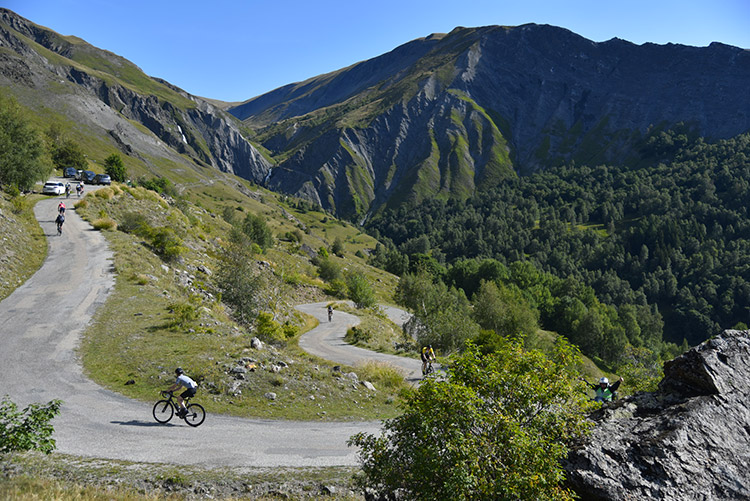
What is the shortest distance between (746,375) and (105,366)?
2388 cm

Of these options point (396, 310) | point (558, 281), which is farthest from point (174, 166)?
point (558, 281)

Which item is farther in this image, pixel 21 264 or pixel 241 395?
pixel 21 264

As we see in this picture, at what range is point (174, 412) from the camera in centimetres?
1497

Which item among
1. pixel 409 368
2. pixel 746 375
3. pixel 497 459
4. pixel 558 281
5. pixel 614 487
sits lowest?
pixel 558 281

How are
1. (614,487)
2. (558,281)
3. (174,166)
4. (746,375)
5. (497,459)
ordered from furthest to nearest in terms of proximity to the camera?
(174,166) → (558,281) → (746,375) → (614,487) → (497,459)

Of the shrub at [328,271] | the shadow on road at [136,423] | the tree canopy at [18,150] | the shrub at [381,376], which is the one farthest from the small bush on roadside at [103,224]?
the shrub at [328,271]

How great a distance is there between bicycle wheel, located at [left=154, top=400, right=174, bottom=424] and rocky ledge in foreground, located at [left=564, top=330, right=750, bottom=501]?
535 inches

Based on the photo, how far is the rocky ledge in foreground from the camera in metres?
8.32

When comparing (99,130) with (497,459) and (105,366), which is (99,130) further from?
(497,459)

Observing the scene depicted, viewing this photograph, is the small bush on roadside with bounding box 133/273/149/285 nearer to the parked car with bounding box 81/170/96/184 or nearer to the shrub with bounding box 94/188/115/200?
the shrub with bounding box 94/188/115/200

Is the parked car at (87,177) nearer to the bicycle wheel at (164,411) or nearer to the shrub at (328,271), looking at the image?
the shrub at (328,271)

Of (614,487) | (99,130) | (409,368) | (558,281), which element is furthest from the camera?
(99,130)

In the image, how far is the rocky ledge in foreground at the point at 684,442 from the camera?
8.32 metres

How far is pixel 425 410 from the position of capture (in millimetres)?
8422
